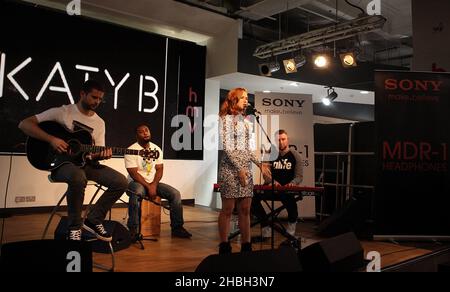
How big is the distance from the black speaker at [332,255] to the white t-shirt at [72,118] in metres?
1.84

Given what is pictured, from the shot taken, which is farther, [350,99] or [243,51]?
[350,99]

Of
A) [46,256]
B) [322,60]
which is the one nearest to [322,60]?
[322,60]

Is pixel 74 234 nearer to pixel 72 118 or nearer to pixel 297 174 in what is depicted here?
pixel 72 118

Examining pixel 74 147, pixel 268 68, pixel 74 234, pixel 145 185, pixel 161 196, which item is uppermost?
pixel 268 68

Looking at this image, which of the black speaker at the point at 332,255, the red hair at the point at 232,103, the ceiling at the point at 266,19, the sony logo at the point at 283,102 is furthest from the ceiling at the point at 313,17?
the black speaker at the point at 332,255

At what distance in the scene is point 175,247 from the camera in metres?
4.16

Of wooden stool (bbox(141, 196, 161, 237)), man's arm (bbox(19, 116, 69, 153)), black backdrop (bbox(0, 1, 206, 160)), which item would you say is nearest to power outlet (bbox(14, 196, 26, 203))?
black backdrop (bbox(0, 1, 206, 160))

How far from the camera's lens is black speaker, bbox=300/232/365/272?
95.2 inches

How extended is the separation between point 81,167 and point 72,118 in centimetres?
40

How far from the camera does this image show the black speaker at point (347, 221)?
16.5 feet
